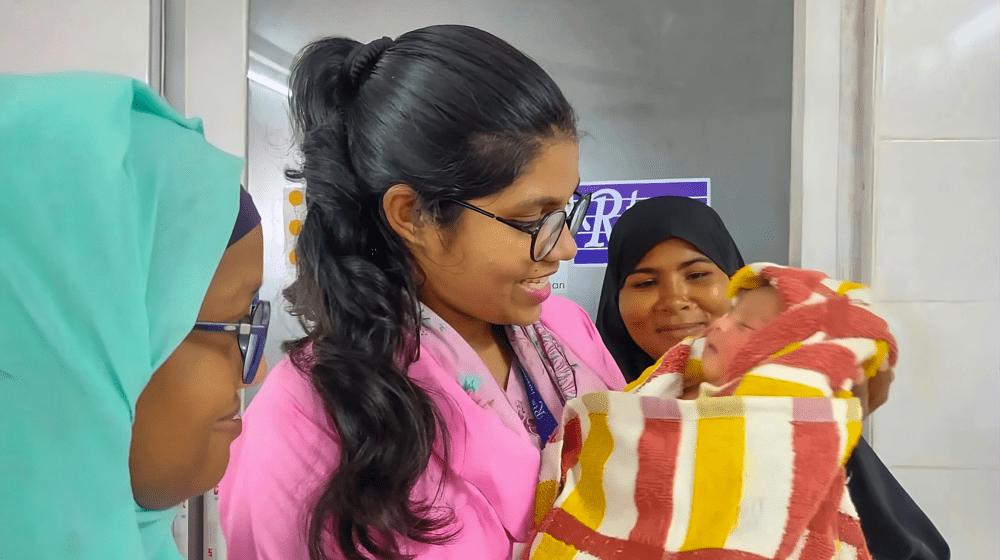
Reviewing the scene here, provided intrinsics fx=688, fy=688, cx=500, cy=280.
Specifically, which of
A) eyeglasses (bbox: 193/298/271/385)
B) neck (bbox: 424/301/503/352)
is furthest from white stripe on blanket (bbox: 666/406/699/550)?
eyeglasses (bbox: 193/298/271/385)

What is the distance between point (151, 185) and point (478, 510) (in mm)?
596

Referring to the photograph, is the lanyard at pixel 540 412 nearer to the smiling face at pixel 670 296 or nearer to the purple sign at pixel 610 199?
the smiling face at pixel 670 296

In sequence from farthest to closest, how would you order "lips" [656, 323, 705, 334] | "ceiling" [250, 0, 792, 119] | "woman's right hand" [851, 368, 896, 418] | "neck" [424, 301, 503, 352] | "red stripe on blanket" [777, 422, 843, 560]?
"ceiling" [250, 0, 792, 119]
"lips" [656, 323, 705, 334]
"neck" [424, 301, 503, 352]
"woman's right hand" [851, 368, 896, 418]
"red stripe on blanket" [777, 422, 843, 560]

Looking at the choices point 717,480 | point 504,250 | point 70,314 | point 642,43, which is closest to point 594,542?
point 717,480

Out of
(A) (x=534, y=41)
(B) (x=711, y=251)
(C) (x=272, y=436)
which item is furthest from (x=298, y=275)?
(A) (x=534, y=41)

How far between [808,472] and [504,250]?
47cm

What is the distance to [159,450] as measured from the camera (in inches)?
24.6

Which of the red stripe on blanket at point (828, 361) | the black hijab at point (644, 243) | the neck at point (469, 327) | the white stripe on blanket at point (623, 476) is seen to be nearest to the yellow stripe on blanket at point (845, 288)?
the red stripe on blanket at point (828, 361)

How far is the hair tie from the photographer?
1.00 m

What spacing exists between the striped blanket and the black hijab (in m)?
0.68

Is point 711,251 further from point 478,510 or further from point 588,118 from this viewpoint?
point 478,510

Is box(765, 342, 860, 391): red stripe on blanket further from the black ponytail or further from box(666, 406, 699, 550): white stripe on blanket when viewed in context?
the black ponytail

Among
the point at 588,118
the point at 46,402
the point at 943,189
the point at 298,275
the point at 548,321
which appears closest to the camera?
the point at 46,402

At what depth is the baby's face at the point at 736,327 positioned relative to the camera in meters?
0.97
